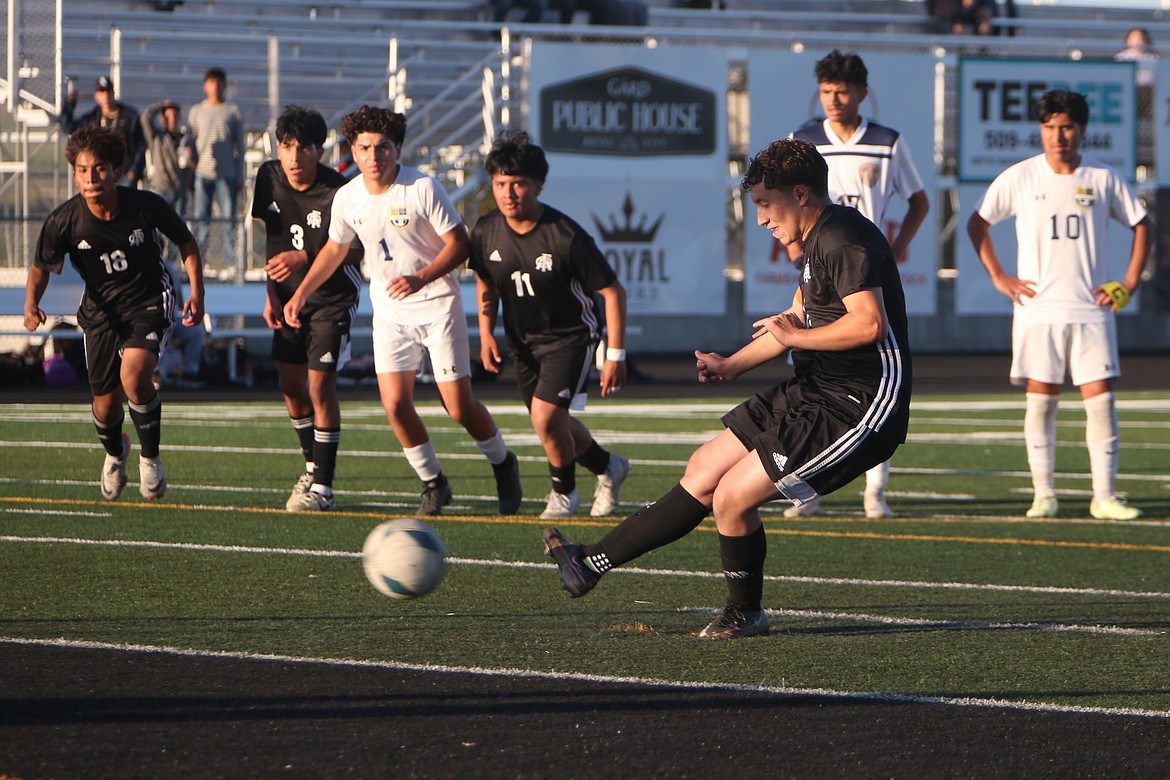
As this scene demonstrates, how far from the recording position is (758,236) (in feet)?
83.0

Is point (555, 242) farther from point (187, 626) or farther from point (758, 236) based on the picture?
point (758, 236)

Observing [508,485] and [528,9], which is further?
[528,9]

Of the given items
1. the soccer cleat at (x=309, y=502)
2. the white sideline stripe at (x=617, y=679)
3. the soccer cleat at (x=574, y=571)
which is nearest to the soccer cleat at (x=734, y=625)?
the soccer cleat at (x=574, y=571)

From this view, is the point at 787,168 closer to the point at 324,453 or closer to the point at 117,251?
the point at 324,453

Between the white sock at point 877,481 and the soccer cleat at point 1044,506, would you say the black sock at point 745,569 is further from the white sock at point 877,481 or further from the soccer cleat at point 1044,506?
the soccer cleat at point 1044,506

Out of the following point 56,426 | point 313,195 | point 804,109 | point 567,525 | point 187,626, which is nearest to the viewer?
point 187,626

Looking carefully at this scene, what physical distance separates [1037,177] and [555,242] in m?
2.79

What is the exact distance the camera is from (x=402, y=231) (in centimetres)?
896

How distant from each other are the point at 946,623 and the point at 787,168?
1.79 metres

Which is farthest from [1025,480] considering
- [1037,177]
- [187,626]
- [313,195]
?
[187,626]

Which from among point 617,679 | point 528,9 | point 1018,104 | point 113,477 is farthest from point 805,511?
point 528,9

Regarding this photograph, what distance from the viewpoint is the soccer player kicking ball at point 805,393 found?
5.46 meters

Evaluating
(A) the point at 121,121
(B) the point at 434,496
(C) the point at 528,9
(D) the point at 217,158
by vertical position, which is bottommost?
(B) the point at 434,496

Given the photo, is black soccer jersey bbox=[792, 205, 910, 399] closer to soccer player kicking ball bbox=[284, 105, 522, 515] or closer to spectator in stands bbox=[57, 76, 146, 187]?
soccer player kicking ball bbox=[284, 105, 522, 515]
